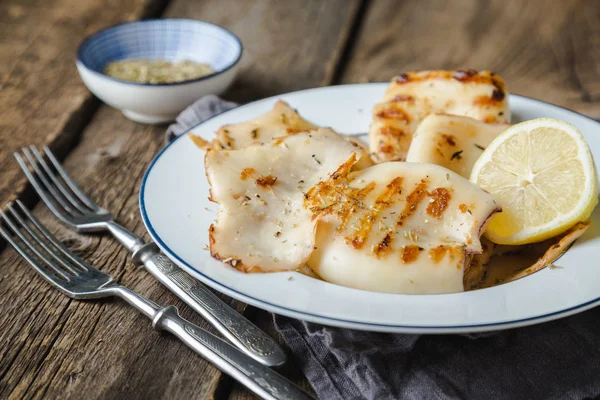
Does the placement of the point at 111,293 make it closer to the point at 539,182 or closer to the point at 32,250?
the point at 32,250

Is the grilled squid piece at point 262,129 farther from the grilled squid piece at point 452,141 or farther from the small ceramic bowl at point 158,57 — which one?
the small ceramic bowl at point 158,57

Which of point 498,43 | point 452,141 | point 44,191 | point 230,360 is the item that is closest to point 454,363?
point 230,360

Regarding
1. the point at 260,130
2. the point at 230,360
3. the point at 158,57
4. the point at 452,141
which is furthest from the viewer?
the point at 158,57

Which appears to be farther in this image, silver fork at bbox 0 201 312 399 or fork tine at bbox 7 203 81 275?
fork tine at bbox 7 203 81 275

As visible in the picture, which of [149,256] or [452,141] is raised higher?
[452,141]

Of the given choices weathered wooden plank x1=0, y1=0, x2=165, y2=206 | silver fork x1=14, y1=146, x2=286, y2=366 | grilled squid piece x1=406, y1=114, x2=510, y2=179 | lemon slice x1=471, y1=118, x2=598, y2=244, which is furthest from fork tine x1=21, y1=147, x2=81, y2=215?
lemon slice x1=471, y1=118, x2=598, y2=244

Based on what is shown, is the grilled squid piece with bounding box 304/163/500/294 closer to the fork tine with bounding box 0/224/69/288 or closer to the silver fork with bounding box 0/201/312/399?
the silver fork with bounding box 0/201/312/399
